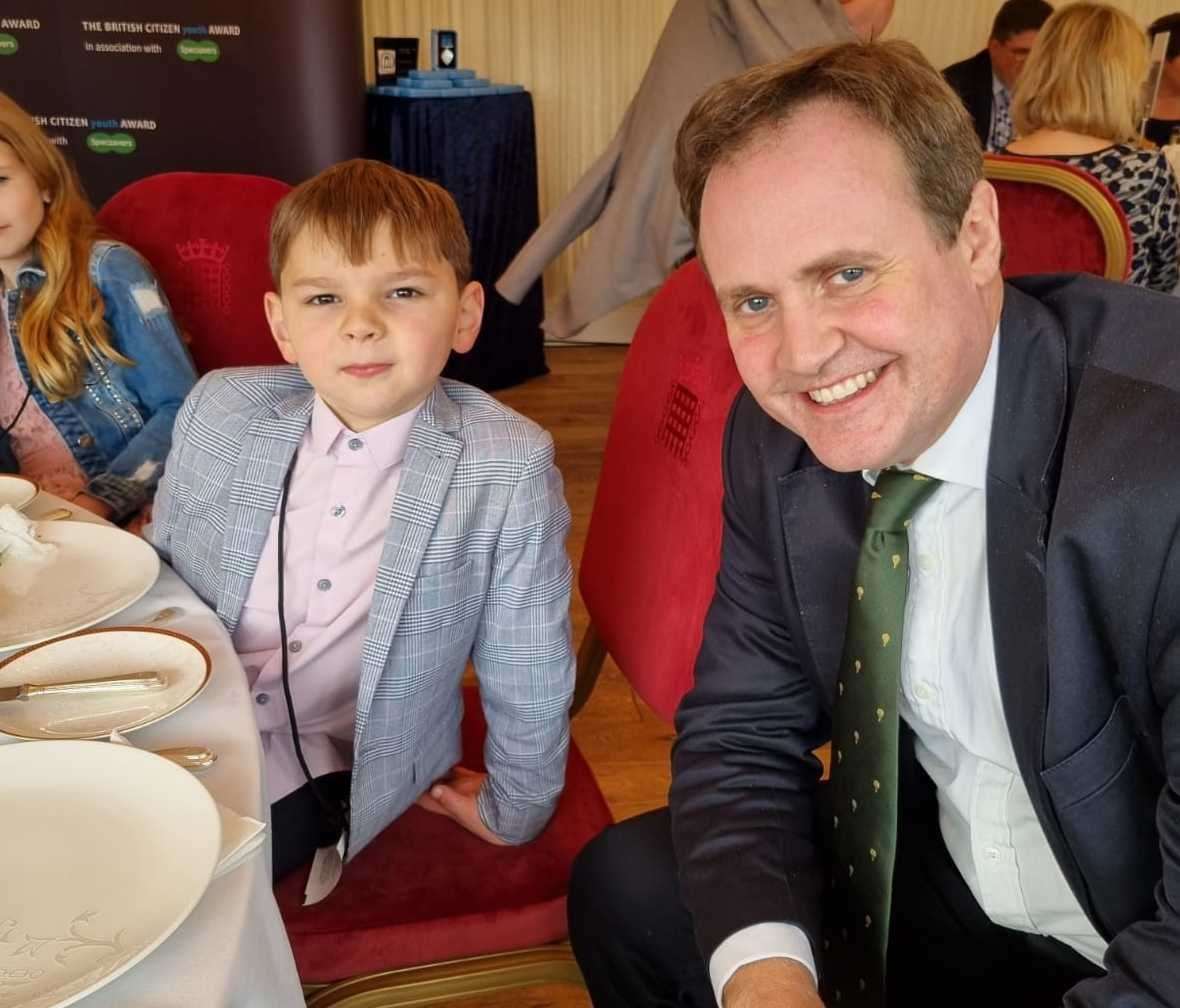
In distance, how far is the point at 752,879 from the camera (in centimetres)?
105

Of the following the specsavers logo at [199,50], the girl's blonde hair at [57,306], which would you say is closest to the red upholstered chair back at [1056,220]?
the girl's blonde hair at [57,306]

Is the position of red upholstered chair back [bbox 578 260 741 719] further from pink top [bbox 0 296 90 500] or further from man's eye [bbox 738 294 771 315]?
pink top [bbox 0 296 90 500]

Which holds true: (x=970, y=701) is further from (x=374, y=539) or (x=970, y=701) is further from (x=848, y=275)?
(x=374, y=539)

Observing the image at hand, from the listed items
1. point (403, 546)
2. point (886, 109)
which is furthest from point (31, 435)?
point (886, 109)

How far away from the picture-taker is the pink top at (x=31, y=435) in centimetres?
191

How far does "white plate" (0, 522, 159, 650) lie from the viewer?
1038mm

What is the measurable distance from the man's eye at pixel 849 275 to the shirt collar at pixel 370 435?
565mm

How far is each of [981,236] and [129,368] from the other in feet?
4.89

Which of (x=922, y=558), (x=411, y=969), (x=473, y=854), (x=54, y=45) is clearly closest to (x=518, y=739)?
(x=473, y=854)

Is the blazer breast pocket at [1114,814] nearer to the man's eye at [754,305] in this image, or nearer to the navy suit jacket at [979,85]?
the man's eye at [754,305]

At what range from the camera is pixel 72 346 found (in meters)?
1.85

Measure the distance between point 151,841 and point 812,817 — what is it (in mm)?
708

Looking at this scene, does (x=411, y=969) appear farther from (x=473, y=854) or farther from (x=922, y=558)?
(x=922, y=558)

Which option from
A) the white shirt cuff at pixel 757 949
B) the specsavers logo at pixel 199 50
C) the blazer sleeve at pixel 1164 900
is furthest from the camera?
the specsavers logo at pixel 199 50
